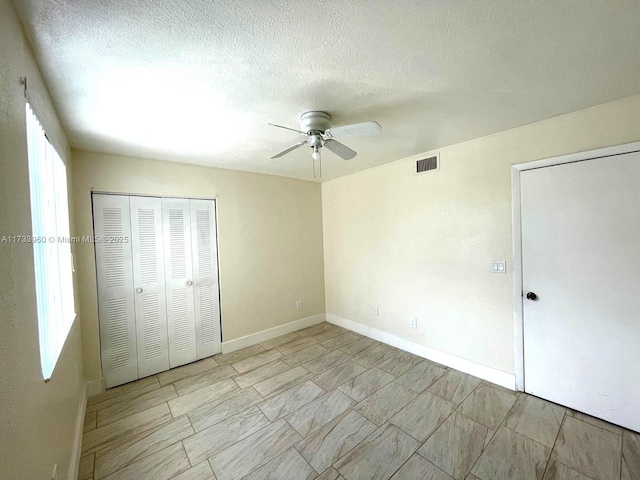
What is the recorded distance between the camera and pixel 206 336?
3221 mm

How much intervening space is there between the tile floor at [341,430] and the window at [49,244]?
3.37 ft

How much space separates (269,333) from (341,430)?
1990mm

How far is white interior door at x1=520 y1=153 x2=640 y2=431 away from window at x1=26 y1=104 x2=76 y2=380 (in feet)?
11.2

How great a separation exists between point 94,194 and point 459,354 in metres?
4.22

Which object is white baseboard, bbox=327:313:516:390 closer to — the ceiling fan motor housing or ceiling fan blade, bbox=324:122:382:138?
ceiling fan blade, bbox=324:122:382:138

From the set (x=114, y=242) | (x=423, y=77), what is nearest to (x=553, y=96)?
(x=423, y=77)

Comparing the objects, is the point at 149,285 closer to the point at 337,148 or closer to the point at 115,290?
the point at 115,290

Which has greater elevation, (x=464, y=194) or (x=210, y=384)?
(x=464, y=194)

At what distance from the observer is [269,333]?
373 centimetres

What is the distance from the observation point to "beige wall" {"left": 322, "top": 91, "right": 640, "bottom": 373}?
213 centimetres

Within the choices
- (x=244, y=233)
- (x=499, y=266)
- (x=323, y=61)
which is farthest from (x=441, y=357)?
(x=323, y=61)

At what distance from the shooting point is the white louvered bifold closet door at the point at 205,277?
316 centimetres

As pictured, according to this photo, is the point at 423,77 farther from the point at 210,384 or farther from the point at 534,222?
Result: the point at 210,384

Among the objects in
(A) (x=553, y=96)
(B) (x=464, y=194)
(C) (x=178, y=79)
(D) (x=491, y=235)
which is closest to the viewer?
(C) (x=178, y=79)
